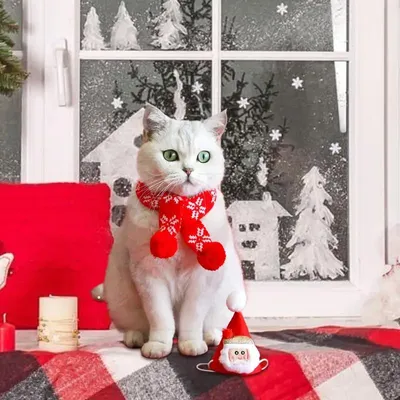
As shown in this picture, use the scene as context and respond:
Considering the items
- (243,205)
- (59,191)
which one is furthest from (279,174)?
(59,191)

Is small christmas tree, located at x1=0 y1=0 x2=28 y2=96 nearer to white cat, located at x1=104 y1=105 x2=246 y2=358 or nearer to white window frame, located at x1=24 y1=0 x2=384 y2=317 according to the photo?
white window frame, located at x1=24 y1=0 x2=384 y2=317

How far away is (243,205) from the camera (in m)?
1.77

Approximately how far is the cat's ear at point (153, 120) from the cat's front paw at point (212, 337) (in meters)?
0.37

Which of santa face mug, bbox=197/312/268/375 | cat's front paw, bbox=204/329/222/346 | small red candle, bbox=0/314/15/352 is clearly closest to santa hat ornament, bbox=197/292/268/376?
santa face mug, bbox=197/312/268/375

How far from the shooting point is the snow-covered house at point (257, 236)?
1763 millimetres

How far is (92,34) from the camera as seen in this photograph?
1777mm

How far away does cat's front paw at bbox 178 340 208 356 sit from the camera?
3.73 feet

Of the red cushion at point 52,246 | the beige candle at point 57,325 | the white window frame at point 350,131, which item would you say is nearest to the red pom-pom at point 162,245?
the beige candle at point 57,325

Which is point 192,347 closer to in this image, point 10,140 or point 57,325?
point 57,325

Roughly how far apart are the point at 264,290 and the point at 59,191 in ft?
1.83

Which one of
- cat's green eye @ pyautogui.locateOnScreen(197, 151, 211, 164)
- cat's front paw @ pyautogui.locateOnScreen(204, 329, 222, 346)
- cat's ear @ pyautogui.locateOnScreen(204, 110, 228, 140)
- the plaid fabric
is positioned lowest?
the plaid fabric

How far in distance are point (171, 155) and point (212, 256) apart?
0.61 ft

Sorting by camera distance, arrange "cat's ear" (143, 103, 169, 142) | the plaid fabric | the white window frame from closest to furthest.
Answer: the plaid fabric, "cat's ear" (143, 103, 169, 142), the white window frame

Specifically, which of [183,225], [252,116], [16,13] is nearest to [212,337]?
[183,225]
